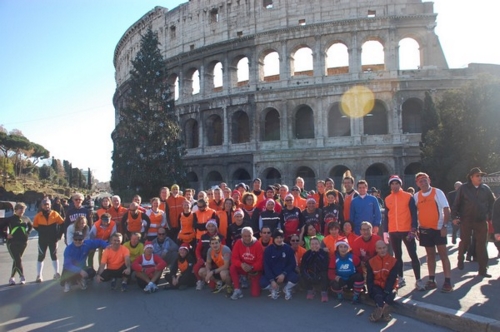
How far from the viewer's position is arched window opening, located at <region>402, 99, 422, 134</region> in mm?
27219

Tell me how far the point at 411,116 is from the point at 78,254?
78.4 feet

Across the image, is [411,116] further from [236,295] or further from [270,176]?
[236,295]

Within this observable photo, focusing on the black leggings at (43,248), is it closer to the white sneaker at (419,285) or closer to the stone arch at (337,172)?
the white sneaker at (419,285)

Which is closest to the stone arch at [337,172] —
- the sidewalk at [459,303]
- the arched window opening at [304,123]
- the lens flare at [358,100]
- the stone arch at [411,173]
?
the arched window opening at [304,123]

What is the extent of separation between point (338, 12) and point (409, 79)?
616cm

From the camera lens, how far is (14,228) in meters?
9.18

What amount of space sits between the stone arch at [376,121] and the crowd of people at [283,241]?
1863cm

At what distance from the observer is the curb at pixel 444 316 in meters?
5.27

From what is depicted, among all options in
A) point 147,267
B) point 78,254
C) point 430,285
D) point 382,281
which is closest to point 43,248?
point 78,254

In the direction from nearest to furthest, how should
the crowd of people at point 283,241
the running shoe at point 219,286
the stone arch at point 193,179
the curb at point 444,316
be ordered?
the curb at point 444,316 → the crowd of people at point 283,241 → the running shoe at point 219,286 → the stone arch at point 193,179

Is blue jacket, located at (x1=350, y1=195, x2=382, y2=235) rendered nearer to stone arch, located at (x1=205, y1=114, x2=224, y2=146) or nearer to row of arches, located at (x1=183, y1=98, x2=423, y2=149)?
row of arches, located at (x1=183, y1=98, x2=423, y2=149)

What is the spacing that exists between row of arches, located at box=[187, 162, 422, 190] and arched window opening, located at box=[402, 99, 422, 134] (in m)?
2.31

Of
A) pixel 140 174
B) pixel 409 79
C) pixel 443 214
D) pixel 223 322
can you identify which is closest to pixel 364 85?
pixel 409 79

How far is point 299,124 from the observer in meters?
29.0
